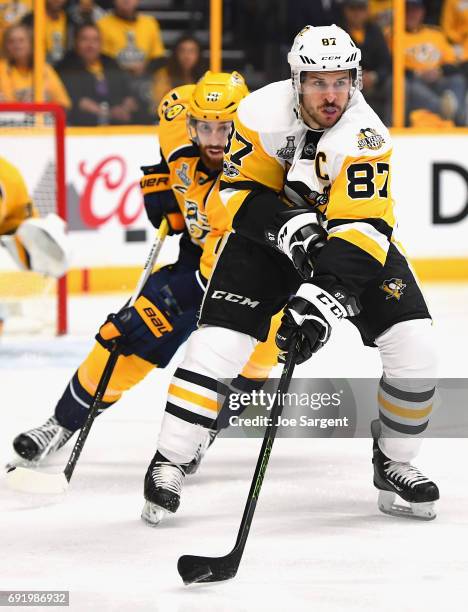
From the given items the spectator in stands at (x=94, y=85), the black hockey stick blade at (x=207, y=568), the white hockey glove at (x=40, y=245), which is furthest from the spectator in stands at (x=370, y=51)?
the black hockey stick blade at (x=207, y=568)

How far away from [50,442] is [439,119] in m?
3.83

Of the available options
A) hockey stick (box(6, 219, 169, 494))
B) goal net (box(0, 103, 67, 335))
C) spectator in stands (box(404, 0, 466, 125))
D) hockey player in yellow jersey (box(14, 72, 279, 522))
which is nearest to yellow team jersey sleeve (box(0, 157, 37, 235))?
goal net (box(0, 103, 67, 335))

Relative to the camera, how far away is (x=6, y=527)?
9.30ft

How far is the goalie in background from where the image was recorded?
4762 mm

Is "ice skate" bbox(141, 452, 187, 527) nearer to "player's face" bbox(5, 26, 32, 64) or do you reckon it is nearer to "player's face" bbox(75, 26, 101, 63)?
"player's face" bbox(5, 26, 32, 64)

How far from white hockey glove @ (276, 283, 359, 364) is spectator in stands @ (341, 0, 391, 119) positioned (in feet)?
12.7

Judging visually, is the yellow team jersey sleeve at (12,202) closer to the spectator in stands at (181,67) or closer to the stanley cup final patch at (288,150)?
the spectator in stands at (181,67)

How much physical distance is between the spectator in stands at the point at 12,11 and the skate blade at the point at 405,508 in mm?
3732

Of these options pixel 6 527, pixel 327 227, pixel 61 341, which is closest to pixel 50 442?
pixel 6 527

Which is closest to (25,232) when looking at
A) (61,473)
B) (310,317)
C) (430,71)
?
(61,473)

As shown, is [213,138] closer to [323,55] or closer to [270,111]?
[270,111]

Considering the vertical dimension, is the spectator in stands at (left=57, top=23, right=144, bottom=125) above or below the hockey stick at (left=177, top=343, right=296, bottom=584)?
above

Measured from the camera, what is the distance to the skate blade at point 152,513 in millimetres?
2809

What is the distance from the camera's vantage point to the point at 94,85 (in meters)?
6.30
